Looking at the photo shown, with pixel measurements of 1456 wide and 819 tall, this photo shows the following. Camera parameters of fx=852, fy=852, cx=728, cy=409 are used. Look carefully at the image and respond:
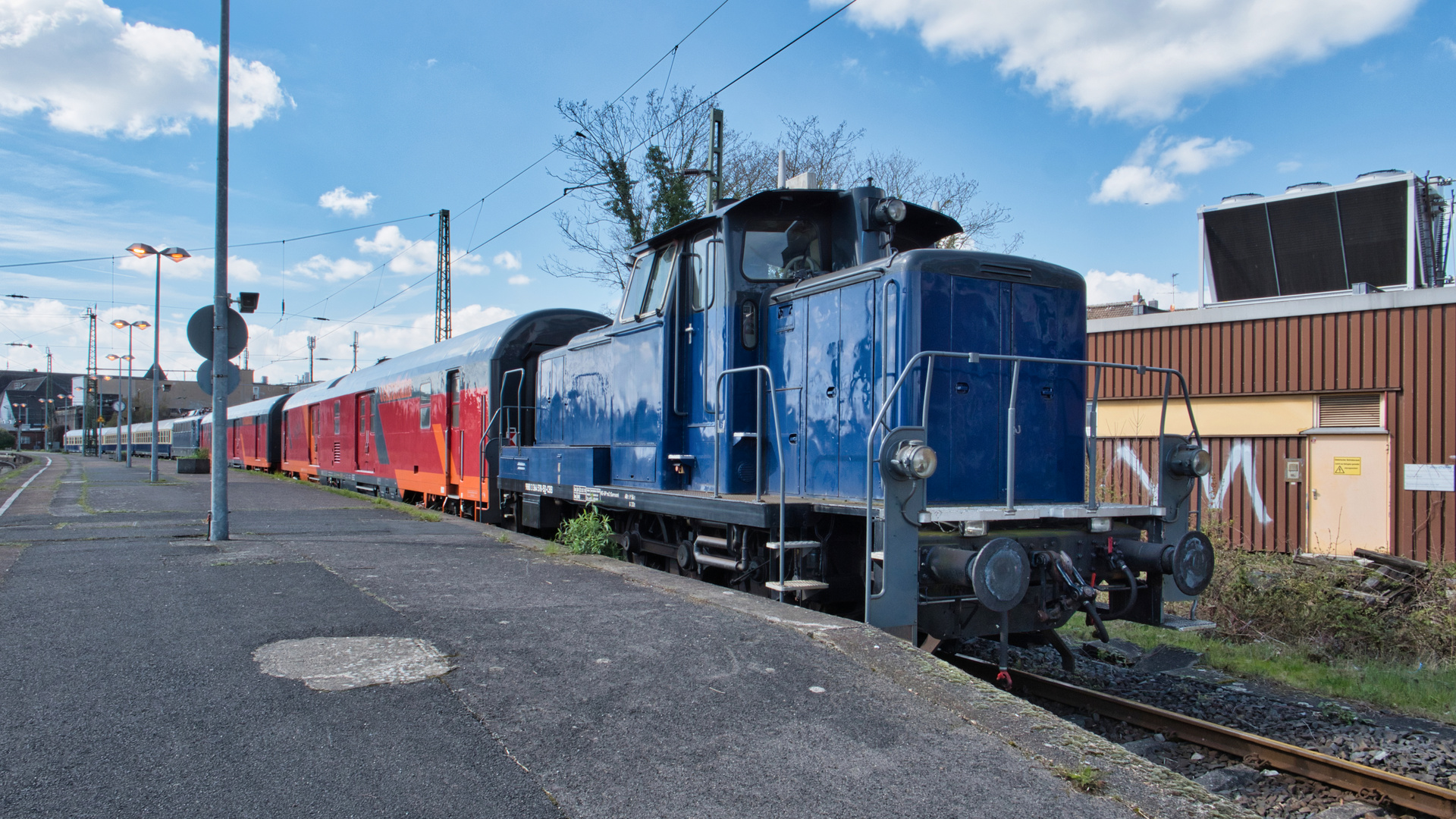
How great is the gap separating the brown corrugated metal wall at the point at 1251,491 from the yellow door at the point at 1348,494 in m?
0.22

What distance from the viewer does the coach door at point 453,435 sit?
40.4 ft

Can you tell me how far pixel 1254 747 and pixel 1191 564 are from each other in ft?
3.84

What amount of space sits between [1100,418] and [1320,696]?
9.55 meters

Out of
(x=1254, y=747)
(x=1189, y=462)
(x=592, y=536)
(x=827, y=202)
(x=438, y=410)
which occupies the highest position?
(x=827, y=202)

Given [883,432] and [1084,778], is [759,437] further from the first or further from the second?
[1084,778]

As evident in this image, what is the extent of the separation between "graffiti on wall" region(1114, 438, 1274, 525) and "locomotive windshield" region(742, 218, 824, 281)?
9.14 m

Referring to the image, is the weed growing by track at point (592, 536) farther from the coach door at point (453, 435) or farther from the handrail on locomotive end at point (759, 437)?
the coach door at point (453, 435)

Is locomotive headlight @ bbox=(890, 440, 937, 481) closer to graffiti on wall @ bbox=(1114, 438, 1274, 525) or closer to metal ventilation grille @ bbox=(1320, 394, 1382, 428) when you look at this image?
graffiti on wall @ bbox=(1114, 438, 1274, 525)

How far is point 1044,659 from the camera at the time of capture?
683cm

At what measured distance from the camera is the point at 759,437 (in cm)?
561

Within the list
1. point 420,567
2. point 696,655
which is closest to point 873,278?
point 696,655

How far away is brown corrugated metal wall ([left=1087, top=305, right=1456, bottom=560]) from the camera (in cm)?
1170

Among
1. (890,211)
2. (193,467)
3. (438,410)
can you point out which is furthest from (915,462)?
(193,467)

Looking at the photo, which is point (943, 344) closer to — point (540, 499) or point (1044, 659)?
point (1044, 659)
